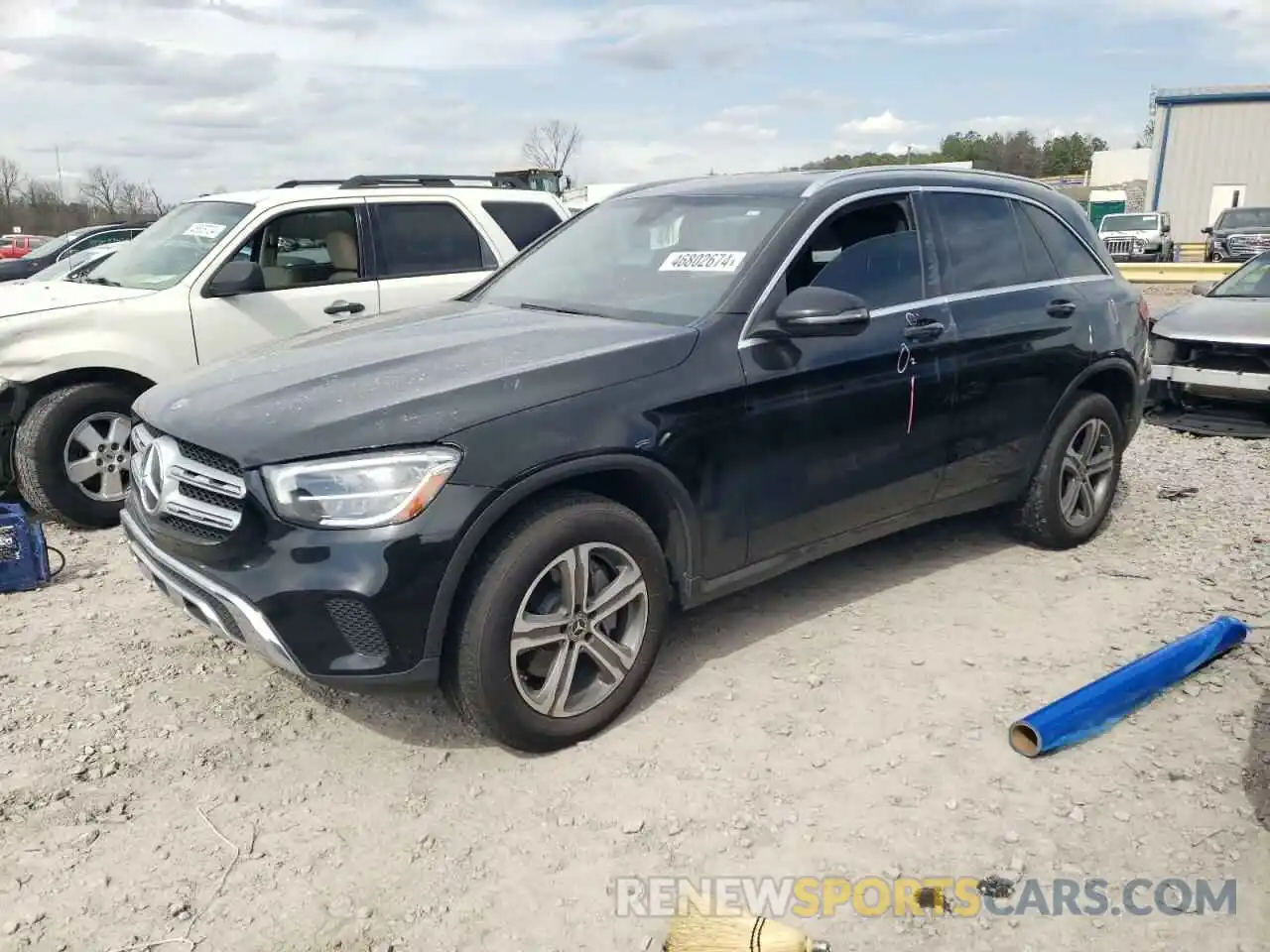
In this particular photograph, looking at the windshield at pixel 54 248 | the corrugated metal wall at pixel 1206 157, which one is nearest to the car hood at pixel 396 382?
the windshield at pixel 54 248

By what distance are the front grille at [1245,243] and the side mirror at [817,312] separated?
84.4 ft

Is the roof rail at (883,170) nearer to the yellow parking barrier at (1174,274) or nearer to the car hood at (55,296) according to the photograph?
the car hood at (55,296)

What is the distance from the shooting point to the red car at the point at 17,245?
82.6 feet

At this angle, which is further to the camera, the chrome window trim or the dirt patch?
the chrome window trim

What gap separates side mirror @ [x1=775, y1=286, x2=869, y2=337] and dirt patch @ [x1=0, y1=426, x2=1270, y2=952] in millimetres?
1280

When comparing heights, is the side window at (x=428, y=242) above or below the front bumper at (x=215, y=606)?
above

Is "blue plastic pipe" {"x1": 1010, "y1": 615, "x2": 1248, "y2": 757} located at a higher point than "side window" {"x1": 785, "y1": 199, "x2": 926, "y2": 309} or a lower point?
lower

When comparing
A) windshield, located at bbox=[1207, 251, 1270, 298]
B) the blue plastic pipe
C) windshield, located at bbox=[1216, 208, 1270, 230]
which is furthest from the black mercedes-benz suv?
windshield, located at bbox=[1216, 208, 1270, 230]

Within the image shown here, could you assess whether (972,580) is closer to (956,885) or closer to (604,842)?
(956,885)

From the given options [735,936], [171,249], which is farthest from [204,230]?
[735,936]

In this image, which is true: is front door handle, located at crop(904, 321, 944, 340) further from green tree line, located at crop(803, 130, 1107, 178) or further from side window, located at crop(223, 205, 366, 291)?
green tree line, located at crop(803, 130, 1107, 178)

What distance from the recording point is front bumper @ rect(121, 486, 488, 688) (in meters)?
2.86

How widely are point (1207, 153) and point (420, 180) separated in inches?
1637

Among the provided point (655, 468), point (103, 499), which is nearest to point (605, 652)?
point (655, 468)
